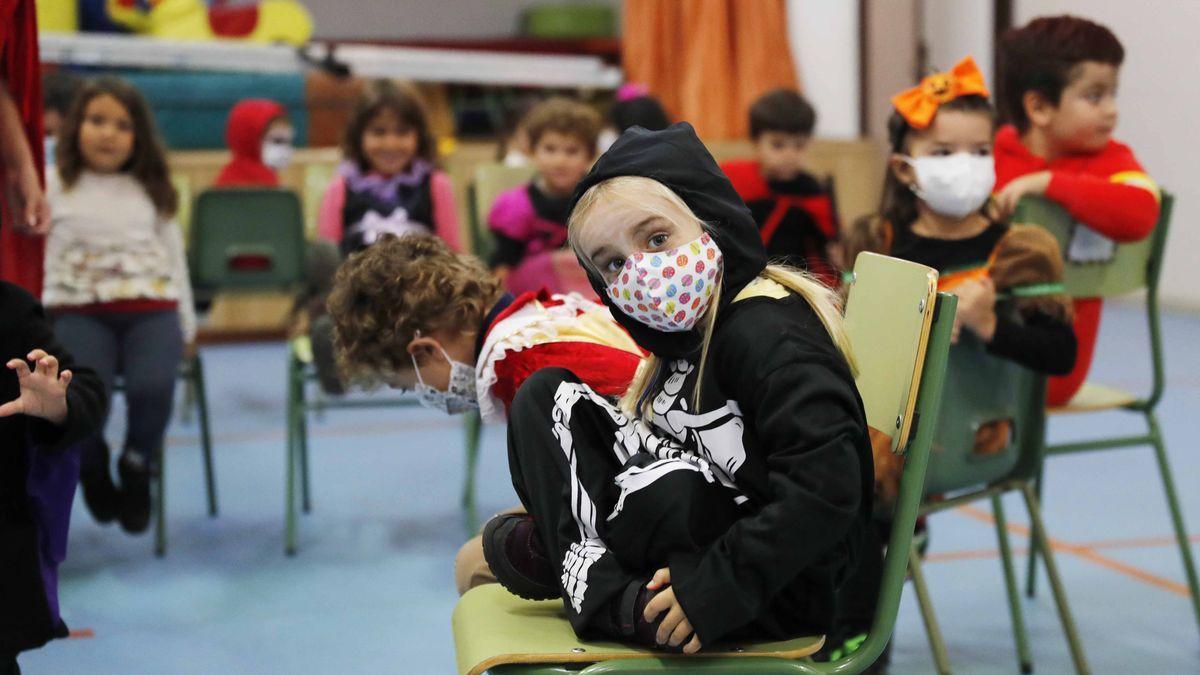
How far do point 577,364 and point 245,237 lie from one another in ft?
8.26

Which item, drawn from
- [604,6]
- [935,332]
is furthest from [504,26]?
[935,332]

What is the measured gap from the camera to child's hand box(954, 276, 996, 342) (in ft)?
6.17

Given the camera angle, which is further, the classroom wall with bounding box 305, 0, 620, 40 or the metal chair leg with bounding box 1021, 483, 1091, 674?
the classroom wall with bounding box 305, 0, 620, 40

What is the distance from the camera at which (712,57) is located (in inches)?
269

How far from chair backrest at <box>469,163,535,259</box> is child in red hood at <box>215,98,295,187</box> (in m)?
1.25

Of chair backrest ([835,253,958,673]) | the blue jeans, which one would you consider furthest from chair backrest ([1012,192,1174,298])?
the blue jeans

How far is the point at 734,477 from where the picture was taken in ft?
4.16

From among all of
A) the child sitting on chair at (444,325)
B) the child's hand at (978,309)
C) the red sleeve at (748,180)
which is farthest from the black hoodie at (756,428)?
the red sleeve at (748,180)

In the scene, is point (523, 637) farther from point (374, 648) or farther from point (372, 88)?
point (372, 88)

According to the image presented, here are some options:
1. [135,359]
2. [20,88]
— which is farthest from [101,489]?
[20,88]

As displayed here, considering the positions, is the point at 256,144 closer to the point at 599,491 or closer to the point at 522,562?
the point at 522,562

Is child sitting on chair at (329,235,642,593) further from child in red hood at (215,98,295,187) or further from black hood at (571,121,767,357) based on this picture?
child in red hood at (215,98,295,187)

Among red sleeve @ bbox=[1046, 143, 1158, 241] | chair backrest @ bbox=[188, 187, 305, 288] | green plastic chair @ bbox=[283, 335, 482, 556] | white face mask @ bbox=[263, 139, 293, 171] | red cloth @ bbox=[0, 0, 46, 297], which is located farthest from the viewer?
white face mask @ bbox=[263, 139, 293, 171]

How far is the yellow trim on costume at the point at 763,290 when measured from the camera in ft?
4.25
